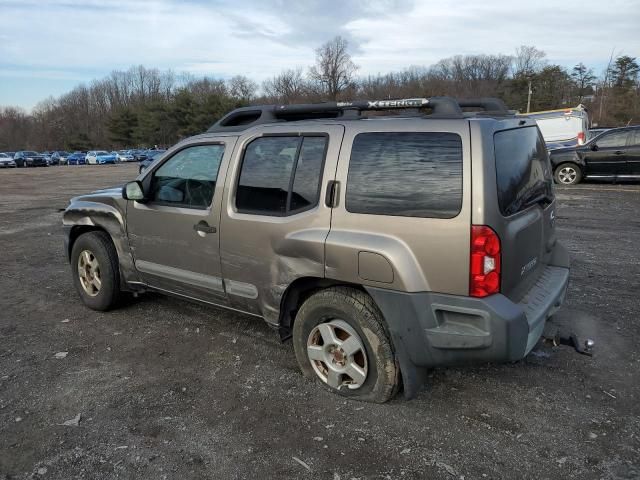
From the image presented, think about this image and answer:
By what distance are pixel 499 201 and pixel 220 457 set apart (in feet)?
7.03

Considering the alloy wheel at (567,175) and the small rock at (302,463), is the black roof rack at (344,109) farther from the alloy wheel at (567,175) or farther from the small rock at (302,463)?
the alloy wheel at (567,175)

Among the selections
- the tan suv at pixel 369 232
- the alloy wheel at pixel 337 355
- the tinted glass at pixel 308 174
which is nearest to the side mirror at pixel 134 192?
the tan suv at pixel 369 232

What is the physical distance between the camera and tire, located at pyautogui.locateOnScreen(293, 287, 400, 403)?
10.0 feet

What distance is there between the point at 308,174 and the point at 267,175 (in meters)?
0.40

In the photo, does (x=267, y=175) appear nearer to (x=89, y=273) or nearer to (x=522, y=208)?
(x=522, y=208)

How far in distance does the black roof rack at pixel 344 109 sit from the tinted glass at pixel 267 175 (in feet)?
1.10

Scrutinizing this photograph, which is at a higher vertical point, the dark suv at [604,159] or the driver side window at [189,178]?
the driver side window at [189,178]

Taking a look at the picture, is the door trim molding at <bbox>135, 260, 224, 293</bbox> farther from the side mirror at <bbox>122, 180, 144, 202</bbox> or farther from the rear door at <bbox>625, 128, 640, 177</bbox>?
the rear door at <bbox>625, 128, 640, 177</bbox>

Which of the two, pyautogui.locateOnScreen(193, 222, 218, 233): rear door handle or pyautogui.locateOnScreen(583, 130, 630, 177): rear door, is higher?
pyautogui.locateOnScreen(193, 222, 218, 233): rear door handle

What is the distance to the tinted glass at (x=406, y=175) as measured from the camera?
Result: 277 centimetres

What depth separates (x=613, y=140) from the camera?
46.3 ft

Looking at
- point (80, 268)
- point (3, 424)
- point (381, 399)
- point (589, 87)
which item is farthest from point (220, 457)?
point (589, 87)

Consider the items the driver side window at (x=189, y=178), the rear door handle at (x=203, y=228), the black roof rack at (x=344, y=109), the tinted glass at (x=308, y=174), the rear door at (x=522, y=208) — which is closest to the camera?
the rear door at (x=522, y=208)

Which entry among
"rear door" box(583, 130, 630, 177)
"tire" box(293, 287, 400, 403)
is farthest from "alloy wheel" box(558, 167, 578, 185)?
"tire" box(293, 287, 400, 403)
